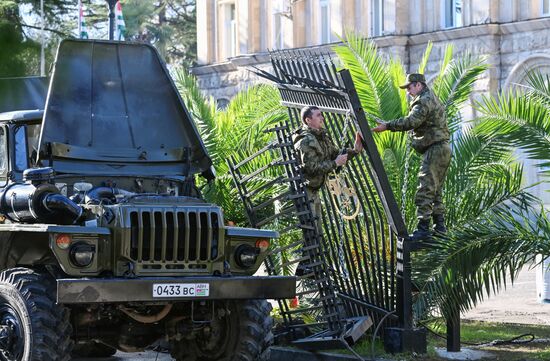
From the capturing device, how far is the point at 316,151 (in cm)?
1311

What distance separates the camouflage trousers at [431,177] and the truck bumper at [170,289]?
5.75 ft

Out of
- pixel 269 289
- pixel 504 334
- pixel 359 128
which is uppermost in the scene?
pixel 359 128

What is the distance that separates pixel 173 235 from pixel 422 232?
8.80ft

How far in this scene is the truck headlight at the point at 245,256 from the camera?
37.7ft

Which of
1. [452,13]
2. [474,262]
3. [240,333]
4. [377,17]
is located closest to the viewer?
[240,333]

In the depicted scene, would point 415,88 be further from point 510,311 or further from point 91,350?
point 510,311

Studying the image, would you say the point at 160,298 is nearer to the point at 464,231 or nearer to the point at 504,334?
the point at 464,231

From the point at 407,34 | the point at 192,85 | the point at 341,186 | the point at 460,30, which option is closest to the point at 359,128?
the point at 341,186

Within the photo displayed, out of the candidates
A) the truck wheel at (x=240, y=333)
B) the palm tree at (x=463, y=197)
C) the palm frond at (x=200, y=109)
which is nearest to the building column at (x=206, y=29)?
the palm frond at (x=200, y=109)

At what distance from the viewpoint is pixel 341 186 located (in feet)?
43.1

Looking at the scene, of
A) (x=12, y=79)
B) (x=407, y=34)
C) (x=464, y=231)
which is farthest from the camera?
(x=407, y=34)

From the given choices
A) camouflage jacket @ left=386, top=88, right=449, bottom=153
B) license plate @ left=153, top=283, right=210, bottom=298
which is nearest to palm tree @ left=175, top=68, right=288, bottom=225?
camouflage jacket @ left=386, top=88, right=449, bottom=153

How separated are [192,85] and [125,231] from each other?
29.6 ft

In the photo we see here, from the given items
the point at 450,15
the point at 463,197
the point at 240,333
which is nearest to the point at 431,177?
the point at 463,197
